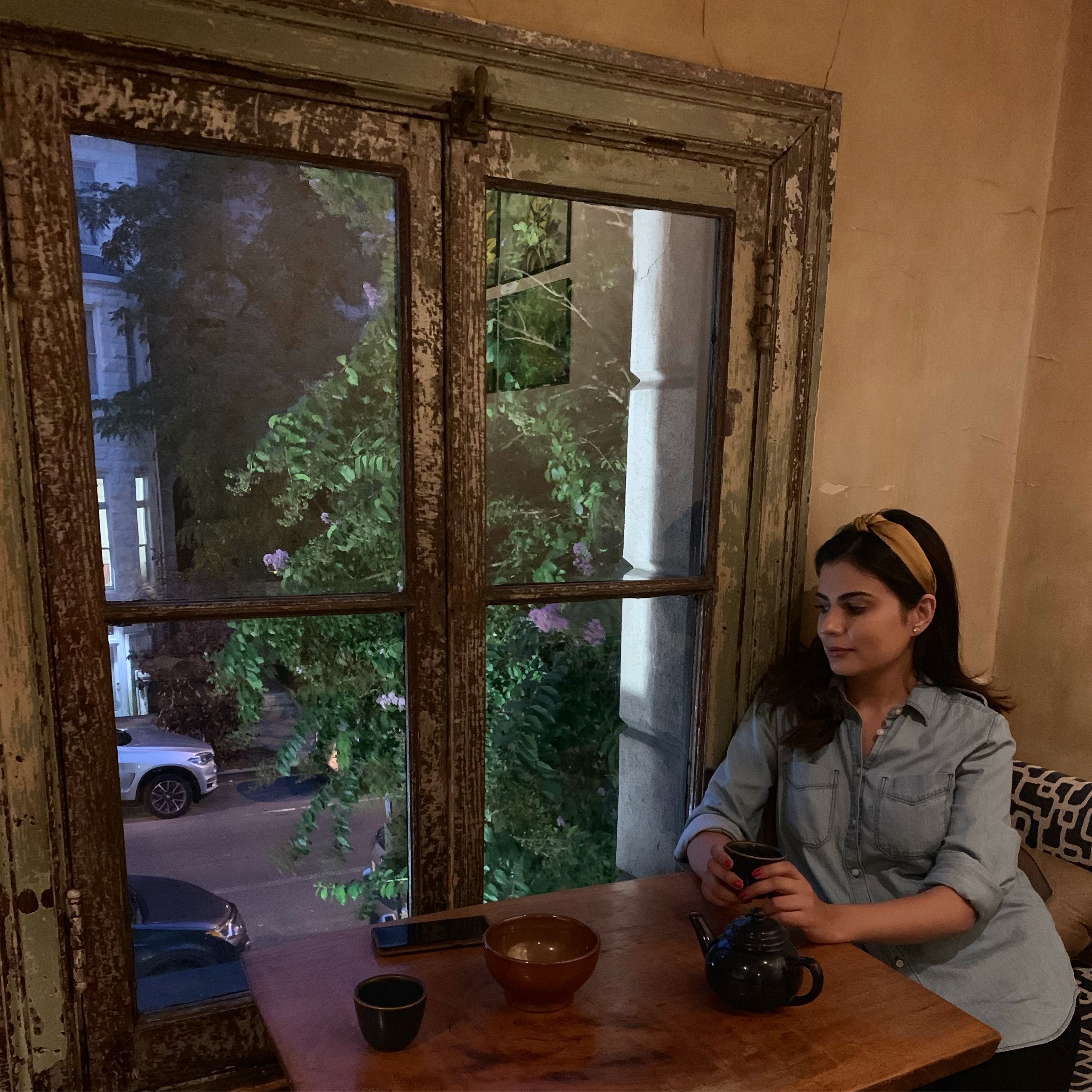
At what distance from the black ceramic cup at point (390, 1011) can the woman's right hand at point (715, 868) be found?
1.76 feet

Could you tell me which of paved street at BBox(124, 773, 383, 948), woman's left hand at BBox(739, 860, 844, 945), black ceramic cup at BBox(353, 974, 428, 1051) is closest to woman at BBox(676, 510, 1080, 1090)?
woman's left hand at BBox(739, 860, 844, 945)

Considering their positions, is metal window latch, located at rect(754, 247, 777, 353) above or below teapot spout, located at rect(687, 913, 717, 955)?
above

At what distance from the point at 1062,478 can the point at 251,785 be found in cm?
192

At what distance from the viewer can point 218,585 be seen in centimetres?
133

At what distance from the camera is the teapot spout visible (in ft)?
3.82

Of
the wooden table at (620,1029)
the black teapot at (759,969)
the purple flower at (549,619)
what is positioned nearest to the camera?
the wooden table at (620,1029)

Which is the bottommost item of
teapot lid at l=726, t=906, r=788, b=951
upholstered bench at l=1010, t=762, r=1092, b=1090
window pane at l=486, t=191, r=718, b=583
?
upholstered bench at l=1010, t=762, r=1092, b=1090

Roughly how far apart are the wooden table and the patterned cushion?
2.26 feet

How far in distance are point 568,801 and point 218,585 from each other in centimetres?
82

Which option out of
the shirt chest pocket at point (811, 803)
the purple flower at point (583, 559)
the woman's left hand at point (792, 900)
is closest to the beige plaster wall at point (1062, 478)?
the shirt chest pocket at point (811, 803)

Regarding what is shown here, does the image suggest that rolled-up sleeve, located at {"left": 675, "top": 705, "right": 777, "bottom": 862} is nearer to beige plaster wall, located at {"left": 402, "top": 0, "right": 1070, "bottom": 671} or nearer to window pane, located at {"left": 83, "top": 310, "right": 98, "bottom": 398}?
beige plaster wall, located at {"left": 402, "top": 0, "right": 1070, "bottom": 671}

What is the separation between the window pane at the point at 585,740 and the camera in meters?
1.58

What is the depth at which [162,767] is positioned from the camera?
1325 millimetres

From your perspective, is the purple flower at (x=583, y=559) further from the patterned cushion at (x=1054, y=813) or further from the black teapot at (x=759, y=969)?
the patterned cushion at (x=1054, y=813)
